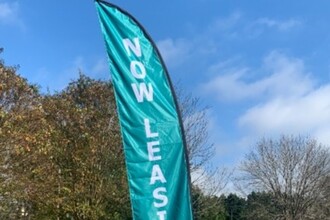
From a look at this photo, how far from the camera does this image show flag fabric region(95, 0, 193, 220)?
607 centimetres

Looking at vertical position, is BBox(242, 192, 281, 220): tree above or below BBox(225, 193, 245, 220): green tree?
below

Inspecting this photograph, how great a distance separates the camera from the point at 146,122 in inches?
246

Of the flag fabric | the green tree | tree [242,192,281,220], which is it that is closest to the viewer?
the flag fabric

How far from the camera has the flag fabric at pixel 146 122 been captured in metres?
6.07

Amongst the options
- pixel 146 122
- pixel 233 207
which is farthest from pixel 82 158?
pixel 233 207

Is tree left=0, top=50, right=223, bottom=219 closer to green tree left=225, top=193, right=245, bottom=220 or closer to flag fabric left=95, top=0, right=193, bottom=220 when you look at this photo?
flag fabric left=95, top=0, right=193, bottom=220

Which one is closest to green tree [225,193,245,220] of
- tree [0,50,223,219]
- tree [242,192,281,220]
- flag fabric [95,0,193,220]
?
tree [242,192,281,220]

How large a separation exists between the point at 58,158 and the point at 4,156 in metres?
8.52

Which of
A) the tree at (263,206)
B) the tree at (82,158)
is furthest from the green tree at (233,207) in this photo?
the tree at (82,158)

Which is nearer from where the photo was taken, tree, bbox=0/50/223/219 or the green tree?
tree, bbox=0/50/223/219

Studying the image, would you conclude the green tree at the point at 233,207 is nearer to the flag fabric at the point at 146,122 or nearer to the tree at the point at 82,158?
the tree at the point at 82,158

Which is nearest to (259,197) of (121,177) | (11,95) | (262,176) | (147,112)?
(262,176)

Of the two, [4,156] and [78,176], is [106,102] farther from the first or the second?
[4,156]

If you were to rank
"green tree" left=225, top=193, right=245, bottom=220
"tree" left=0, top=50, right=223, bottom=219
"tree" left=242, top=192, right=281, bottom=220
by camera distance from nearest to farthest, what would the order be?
"tree" left=0, top=50, right=223, bottom=219 < "tree" left=242, top=192, right=281, bottom=220 < "green tree" left=225, top=193, right=245, bottom=220
